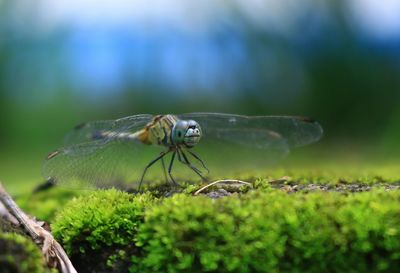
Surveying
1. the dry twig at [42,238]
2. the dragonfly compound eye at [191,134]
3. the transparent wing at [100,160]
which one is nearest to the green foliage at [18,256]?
the dry twig at [42,238]

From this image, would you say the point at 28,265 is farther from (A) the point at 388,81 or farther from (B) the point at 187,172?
(A) the point at 388,81

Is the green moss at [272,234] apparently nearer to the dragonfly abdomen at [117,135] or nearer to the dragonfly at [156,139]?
the dragonfly at [156,139]

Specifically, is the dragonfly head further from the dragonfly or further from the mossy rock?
the mossy rock

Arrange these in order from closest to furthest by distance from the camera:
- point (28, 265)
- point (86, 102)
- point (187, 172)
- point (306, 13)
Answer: point (28, 265) < point (187, 172) < point (306, 13) < point (86, 102)

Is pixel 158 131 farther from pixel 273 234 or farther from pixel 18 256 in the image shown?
pixel 18 256

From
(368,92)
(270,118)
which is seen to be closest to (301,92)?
(368,92)

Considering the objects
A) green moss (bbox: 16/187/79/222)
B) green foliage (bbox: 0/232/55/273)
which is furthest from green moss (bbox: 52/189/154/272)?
green moss (bbox: 16/187/79/222)
